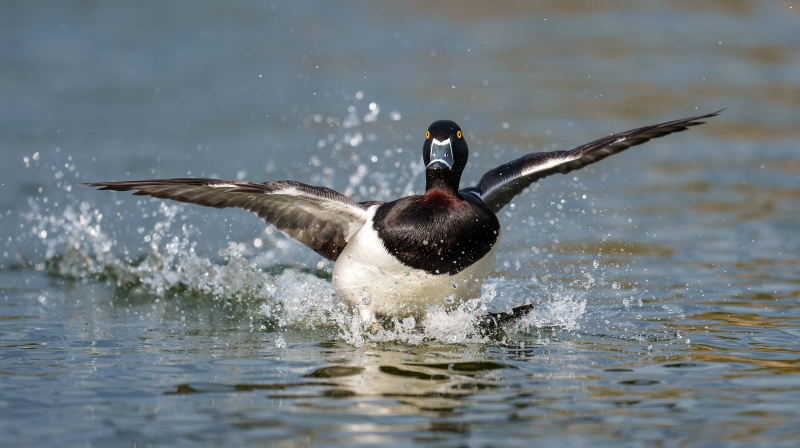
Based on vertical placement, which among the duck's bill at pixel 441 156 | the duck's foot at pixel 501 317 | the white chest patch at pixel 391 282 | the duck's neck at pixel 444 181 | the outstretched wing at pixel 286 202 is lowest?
the duck's foot at pixel 501 317

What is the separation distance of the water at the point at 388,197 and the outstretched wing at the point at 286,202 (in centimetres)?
60

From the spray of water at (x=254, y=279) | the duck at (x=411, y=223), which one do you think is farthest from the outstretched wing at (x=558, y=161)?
the spray of water at (x=254, y=279)

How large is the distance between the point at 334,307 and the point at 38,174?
19.3ft

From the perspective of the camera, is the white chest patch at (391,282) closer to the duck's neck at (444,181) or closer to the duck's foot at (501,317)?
the duck's foot at (501,317)

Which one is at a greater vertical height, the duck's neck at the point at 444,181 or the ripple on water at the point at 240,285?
the duck's neck at the point at 444,181

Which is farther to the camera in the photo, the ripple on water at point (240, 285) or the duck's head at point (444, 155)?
the ripple on water at point (240, 285)

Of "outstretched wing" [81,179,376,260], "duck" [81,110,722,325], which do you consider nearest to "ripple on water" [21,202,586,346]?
"duck" [81,110,722,325]

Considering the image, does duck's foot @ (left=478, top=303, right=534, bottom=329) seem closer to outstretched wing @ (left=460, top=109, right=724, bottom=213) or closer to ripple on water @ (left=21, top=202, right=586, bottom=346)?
ripple on water @ (left=21, top=202, right=586, bottom=346)

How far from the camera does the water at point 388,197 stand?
546cm

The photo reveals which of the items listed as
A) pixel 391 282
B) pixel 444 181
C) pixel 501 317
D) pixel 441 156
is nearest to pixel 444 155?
pixel 441 156

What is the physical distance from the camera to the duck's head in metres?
6.95

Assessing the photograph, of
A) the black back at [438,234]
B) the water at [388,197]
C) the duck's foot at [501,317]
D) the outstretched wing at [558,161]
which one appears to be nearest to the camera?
the water at [388,197]

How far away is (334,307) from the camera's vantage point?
7.90 meters

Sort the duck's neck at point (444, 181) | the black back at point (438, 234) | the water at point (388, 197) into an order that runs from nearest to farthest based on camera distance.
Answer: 1. the water at point (388, 197)
2. the black back at point (438, 234)
3. the duck's neck at point (444, 181)
